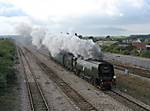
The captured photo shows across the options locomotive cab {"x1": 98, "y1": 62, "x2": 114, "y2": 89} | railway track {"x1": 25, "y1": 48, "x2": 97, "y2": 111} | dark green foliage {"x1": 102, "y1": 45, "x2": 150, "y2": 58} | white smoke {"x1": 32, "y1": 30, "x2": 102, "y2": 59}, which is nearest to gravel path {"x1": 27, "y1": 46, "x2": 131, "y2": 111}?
railway track {"x1": 25, "y1": 48, "x2": 97, "y2": 111}

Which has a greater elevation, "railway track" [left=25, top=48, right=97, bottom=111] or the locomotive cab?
the locomotive cab

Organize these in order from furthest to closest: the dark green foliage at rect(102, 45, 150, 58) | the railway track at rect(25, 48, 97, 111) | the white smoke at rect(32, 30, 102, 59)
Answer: the dark green foliage at rect(102, 45, 150, 58), the white smoke at rect(32, 30, 102, 59), the railway track at rect(25, 48, 97, 111)

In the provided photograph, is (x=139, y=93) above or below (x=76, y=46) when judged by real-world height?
below

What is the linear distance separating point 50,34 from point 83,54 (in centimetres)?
3412

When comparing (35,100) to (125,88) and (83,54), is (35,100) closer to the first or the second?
(125,88)

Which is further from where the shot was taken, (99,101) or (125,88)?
(125,88)

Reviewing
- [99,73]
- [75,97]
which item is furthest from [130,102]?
[99,73]

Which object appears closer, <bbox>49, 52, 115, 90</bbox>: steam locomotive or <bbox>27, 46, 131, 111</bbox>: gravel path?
<bbox>27, 46, 131, 111</bbox>: gravel path

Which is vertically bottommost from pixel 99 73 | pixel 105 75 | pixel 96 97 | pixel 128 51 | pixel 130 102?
pixel 128 51

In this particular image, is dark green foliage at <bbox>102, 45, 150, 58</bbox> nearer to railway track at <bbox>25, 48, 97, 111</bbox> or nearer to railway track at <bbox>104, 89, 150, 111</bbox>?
railway track at <bbox>25, 48, 97, 111</bbox>

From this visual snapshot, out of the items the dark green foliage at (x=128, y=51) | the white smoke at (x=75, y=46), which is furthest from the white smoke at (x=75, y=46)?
the dark green foliage at (x=128, y=51)

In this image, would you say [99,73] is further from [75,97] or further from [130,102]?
[130,102]

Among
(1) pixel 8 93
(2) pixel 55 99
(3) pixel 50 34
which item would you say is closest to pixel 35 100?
(2) pixel 55 99

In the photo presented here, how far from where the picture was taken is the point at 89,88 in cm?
3375
